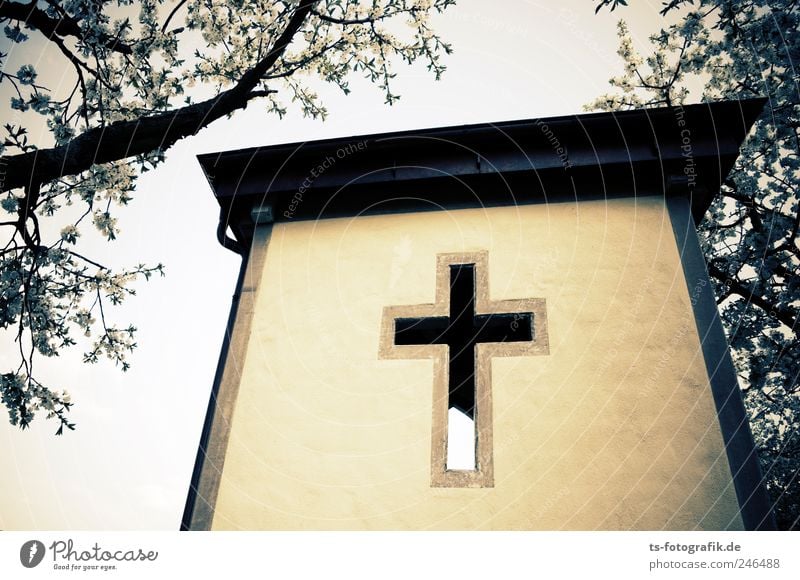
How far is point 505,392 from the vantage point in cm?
323

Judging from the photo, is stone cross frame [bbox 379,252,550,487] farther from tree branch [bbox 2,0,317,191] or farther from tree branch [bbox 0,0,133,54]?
tree branch [bbox 0,0,133,54]

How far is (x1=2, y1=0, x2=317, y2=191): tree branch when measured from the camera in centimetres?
338

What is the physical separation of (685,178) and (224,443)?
4.02m

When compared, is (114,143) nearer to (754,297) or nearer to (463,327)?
(463,327)

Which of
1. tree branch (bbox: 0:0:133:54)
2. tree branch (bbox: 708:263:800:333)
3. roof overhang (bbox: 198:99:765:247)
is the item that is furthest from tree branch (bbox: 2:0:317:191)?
tree branch (bbox: 708:263:800:333)

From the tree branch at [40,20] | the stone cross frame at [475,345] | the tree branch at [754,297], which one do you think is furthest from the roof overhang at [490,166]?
the tree branch at [754,297]

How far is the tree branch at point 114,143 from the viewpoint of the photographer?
3.38 meters

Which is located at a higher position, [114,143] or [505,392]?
[114,143]

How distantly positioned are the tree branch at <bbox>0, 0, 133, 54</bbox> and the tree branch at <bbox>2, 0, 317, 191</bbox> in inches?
43.4

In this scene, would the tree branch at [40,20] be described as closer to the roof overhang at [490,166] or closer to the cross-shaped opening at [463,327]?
the roof overhang at [490,166]

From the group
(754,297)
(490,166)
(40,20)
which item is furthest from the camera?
(754,297)

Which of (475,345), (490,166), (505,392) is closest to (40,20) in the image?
(490,166)

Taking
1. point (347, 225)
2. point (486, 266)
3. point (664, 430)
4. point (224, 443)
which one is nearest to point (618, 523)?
point (664, 430)

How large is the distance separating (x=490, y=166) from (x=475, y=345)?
1568mm
